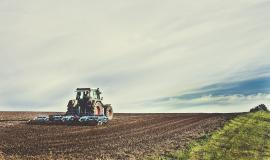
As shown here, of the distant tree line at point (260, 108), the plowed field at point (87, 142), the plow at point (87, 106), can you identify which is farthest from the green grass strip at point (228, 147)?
the distant tree line at point (260, 108)

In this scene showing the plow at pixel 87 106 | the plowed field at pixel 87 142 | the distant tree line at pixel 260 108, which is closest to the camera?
the plowed field at pixel 87 142

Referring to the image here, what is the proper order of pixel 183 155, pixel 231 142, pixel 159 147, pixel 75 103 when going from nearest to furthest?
pixel 183 155, pixel 159 147, pixel 231 142, pixel 75 103

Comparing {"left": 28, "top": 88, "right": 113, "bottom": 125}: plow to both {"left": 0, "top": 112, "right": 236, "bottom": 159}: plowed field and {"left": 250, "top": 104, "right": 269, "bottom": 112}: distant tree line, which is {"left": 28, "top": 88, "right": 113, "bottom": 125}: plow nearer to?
{"left": 0, "top": 112, "right": 236, "bottom": 159}: plowed field

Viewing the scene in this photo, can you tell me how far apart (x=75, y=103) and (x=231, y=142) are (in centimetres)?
1926

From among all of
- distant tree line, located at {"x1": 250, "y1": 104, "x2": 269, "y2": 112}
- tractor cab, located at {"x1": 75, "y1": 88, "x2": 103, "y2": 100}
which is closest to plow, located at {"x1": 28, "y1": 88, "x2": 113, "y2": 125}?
tractor cab, located at {"x1": 75, "y1": 88, "x2": 103, "y2": 100}

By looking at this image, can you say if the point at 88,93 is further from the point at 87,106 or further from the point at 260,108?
the point at 260,108

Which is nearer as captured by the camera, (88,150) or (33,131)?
(88,150)

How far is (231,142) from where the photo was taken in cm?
2595

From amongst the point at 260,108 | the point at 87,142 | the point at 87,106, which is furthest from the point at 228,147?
the point at 260,108

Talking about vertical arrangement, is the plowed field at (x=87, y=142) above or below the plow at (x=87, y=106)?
below

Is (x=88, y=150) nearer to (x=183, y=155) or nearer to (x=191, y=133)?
(x=183, y=155)

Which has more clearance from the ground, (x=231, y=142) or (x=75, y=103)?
(x=75, y=103)

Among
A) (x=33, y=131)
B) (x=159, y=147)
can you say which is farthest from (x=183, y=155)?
(x=33, y=131)

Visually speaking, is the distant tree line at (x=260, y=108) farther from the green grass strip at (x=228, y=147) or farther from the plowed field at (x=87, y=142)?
the green grass strip at (x=228, y=147)
